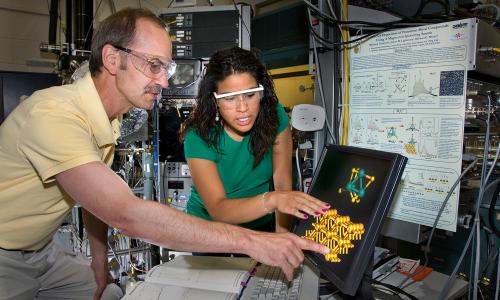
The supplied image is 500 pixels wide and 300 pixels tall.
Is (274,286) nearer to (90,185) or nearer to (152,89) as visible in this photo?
(90,185)

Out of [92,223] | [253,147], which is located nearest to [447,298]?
[253,147]

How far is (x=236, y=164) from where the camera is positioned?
5.22 ft

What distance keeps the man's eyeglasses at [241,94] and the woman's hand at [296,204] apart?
15.4 inches

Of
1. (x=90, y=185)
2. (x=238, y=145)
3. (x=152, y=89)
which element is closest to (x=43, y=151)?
(x=90, y=185)

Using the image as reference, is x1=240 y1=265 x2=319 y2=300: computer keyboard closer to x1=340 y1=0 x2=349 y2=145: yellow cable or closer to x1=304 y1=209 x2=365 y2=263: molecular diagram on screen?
x1=304 y1=209 x2=365 y2=263: molecular diagram on screen

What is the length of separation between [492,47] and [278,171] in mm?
933

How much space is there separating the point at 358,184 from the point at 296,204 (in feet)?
0.82

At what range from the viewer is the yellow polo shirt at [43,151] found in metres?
0.92

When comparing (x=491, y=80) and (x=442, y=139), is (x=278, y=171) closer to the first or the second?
(x=442, y=139)

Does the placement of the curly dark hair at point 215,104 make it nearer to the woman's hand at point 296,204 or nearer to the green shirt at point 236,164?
the green shirt at point 236,164

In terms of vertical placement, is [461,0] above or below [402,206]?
above

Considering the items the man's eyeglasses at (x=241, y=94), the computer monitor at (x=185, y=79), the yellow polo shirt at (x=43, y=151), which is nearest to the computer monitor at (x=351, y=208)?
the man's eyeglasses at (x=241, y=94)

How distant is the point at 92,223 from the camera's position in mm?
1567

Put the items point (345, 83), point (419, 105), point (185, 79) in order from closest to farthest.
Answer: point (419, 105) < point (345, 83) < point (185, 79)
